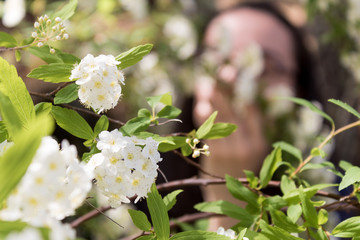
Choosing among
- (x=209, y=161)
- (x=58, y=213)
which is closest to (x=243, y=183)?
Result: (x=58, y=213)

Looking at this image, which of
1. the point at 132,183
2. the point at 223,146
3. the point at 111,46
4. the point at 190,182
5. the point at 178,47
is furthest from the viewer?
the point at 223,146

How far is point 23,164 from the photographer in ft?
0.88

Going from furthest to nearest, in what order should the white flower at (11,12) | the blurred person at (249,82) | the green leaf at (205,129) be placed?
the blurred person at (249,82)
the white flower at (11,12)
the green leaf at (205,129)

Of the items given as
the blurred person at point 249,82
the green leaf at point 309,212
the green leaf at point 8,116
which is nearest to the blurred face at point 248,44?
the blurred person at point 249,82

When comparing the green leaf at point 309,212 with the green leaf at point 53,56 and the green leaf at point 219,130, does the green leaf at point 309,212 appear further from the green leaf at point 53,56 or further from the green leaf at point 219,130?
the green leaf at point 53,56

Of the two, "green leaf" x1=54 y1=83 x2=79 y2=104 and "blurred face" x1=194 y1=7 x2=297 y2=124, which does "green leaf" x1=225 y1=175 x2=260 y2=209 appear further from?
"blurred face" x1=194 y1=7 x2=297 y2=124

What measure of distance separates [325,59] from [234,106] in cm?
97

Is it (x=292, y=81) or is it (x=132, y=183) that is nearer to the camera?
(x=132, y=183)

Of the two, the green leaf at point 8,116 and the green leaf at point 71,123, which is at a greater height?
the green leaf at point 8,116

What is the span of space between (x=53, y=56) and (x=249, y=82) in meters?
1.57

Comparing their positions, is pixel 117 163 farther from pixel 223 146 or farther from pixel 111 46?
pixel 223 146

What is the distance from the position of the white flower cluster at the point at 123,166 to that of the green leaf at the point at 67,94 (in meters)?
0.06

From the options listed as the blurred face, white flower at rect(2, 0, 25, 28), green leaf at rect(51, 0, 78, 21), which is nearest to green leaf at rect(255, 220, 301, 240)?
green leaf at rect(51, 0, 78, 21)

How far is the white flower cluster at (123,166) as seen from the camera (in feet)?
1.38
